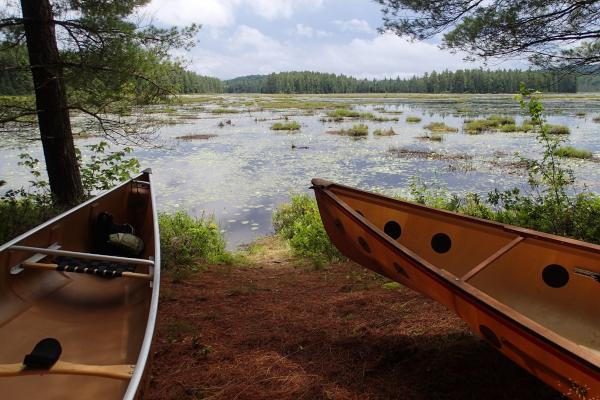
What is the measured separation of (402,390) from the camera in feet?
7.81

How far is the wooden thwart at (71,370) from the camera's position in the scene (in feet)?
6.63

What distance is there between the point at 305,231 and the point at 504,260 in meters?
4.13

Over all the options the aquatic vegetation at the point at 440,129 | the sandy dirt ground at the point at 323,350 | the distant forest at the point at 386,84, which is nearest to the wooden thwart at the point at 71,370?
the sandy dirt ground at the point at 323,350

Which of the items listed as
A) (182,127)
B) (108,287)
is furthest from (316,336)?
(182,127)

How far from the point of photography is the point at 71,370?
2.08 m

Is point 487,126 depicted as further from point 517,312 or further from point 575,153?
point 517,312

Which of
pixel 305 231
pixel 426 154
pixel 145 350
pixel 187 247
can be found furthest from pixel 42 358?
pixel 426 154

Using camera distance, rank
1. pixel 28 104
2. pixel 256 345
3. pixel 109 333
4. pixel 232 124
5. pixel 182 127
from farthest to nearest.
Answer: pixel 232 124 < pixel 182 127 < pixel 28 104 < pixel 256 345 < pixel 109 333

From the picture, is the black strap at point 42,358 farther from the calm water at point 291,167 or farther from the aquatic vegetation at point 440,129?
the aquatic vegetation at point 440,129

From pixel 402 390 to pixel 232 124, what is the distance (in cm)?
2822

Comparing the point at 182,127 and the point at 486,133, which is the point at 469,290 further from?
the point at 182,127

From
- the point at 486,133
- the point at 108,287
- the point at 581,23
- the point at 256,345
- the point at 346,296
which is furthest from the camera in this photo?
the point at 486,133

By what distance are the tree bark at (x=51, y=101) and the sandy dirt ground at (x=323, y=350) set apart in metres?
2.99

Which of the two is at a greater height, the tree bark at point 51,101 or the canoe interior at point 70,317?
the tree bark at point 51,101
